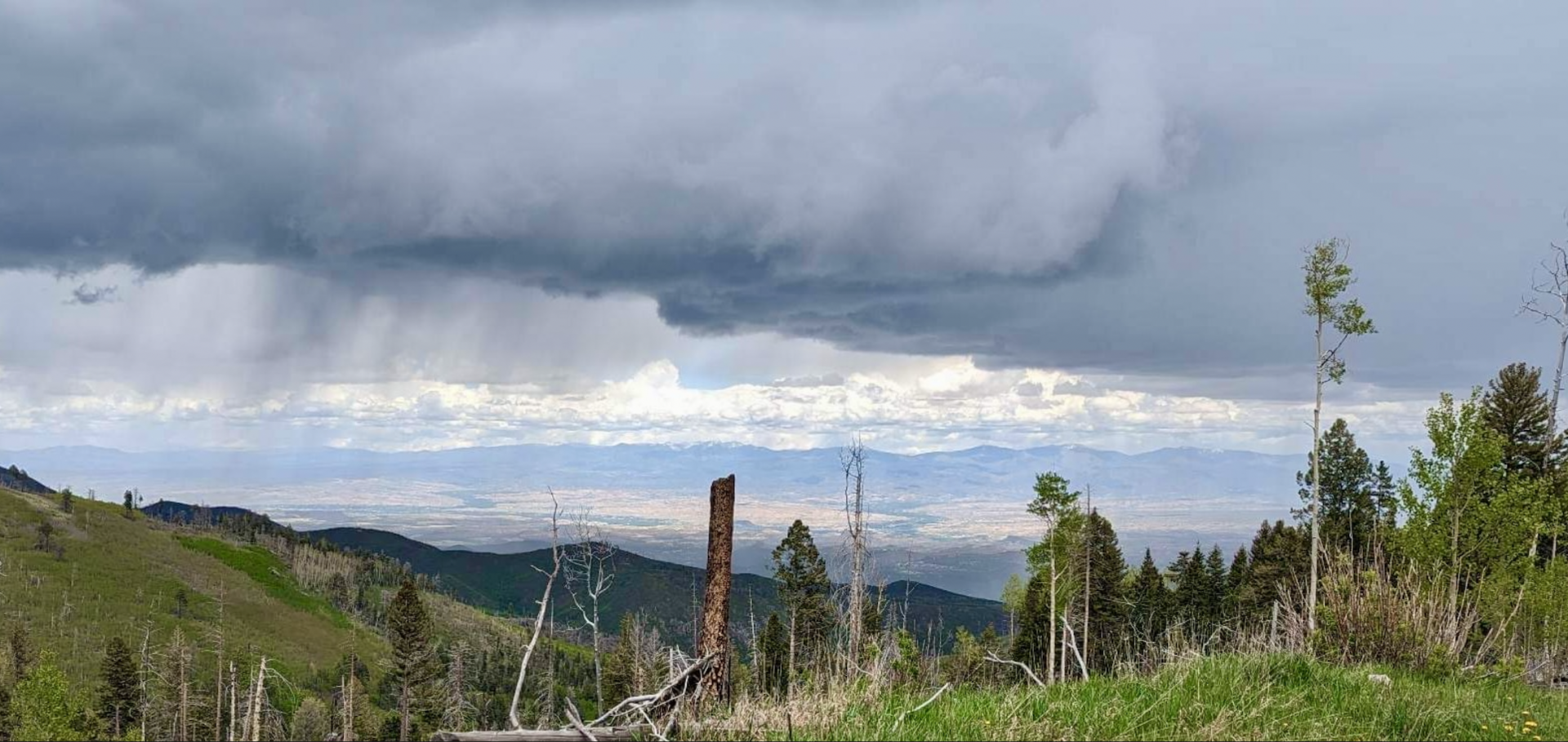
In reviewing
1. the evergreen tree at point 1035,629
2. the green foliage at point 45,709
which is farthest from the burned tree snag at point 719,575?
the green foliage at point 45,709

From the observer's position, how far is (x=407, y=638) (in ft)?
218

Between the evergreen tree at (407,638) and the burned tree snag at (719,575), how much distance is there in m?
54.8

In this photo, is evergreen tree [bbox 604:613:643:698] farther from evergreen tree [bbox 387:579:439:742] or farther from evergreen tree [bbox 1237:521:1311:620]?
evergreen tree [bbox 1237:521:1311:620]

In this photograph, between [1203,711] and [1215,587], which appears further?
[1215,587]

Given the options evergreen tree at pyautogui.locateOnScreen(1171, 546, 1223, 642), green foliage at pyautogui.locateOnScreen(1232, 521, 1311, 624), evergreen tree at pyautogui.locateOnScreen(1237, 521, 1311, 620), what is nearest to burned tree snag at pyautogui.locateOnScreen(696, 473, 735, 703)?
green foliage at pyautogui.locateOnScreen(1232, 521, 1311, 624)

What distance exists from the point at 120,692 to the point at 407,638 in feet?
114

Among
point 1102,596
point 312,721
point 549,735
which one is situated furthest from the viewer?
point 312,721

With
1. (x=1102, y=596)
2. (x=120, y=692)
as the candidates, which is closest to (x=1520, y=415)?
(x=1102, y=596)

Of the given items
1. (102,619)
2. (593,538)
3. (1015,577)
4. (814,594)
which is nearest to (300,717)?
(814,594)

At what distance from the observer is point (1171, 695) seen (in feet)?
30.5

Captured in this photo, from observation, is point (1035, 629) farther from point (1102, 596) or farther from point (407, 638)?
point (407, 638)

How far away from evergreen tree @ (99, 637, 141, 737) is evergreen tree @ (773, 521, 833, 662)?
58.5 meters

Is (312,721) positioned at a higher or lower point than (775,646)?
lower

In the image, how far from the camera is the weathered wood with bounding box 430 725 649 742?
750cm
